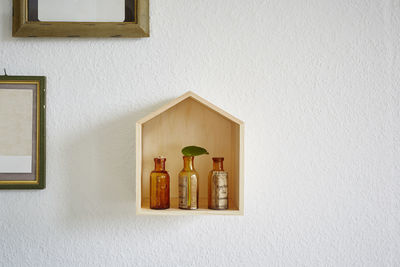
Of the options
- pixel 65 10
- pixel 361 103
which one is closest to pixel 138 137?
pixel 65 10

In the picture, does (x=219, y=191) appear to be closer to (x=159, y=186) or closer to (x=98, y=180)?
(x=159, y=186)

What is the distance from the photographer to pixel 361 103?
109 centimetres

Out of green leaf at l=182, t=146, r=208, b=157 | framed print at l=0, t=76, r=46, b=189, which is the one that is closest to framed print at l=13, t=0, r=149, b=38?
framed print at l=0, t=76, r=46, b=189

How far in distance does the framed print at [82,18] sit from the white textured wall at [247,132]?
35 millimetres

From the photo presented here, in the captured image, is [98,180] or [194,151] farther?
[98,180]

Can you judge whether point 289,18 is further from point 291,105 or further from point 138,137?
point 138,137

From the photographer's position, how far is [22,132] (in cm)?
106

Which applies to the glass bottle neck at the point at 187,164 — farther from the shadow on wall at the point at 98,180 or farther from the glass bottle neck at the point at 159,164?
the shadow on wall at the point at 98,180

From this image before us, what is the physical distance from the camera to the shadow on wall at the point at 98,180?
1077 mm

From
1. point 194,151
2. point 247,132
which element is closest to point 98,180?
point 194,151

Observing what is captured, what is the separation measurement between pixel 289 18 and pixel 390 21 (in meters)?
0.32

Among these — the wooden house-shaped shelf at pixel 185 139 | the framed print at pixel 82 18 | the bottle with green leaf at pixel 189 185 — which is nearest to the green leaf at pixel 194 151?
the bottle with green leaf at pixel 189 185

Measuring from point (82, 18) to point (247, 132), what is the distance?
0.62 metres

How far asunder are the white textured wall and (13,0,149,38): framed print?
3 centimetres
